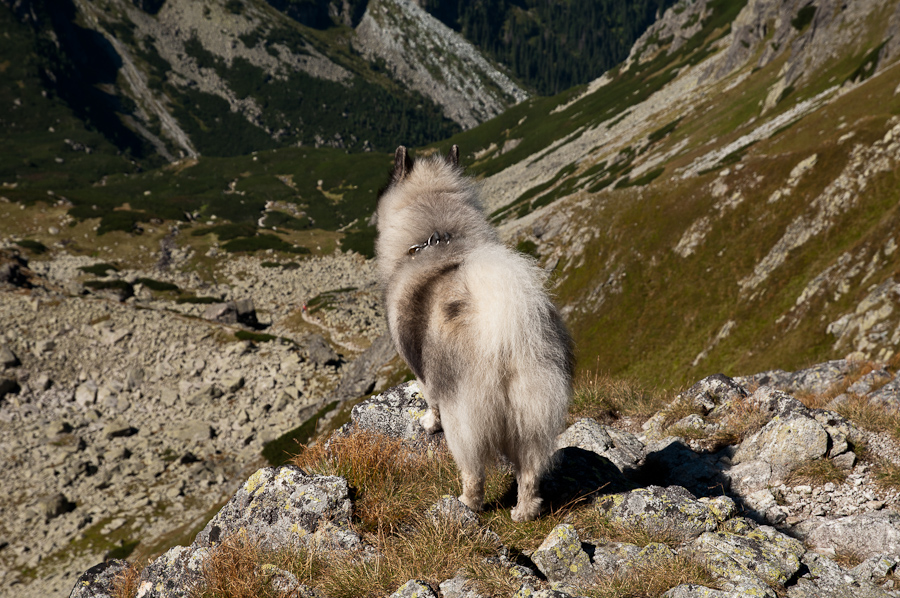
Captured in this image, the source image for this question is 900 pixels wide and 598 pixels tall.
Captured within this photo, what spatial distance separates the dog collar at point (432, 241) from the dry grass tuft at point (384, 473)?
8.04 ft

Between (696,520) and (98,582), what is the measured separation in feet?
24.8

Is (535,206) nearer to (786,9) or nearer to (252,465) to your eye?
(786,9)

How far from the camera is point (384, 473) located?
6352mm

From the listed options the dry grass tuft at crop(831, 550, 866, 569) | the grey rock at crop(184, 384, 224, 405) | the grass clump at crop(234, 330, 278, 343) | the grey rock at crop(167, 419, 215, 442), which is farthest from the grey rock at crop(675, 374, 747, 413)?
the grass clump at crop(234, 330, 278, 343)

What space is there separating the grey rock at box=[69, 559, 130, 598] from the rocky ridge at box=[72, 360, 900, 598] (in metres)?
0.03

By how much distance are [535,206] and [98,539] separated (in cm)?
7527

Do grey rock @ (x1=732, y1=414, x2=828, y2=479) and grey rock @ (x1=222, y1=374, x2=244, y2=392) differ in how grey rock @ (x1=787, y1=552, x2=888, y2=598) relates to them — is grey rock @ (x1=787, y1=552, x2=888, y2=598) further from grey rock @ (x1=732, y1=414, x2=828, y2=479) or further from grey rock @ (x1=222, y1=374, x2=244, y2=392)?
grey rock @ (x1=222, y1=374, x2=244, y2=392)

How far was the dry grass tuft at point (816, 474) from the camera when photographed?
712 cm

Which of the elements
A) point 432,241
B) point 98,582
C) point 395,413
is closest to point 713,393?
point 395,413

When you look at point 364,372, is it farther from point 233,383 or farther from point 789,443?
point 789,443

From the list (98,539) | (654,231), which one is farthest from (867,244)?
(98,539)

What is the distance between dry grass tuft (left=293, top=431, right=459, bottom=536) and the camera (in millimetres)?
5820

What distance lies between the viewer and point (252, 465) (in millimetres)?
28688

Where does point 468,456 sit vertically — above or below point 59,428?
above
